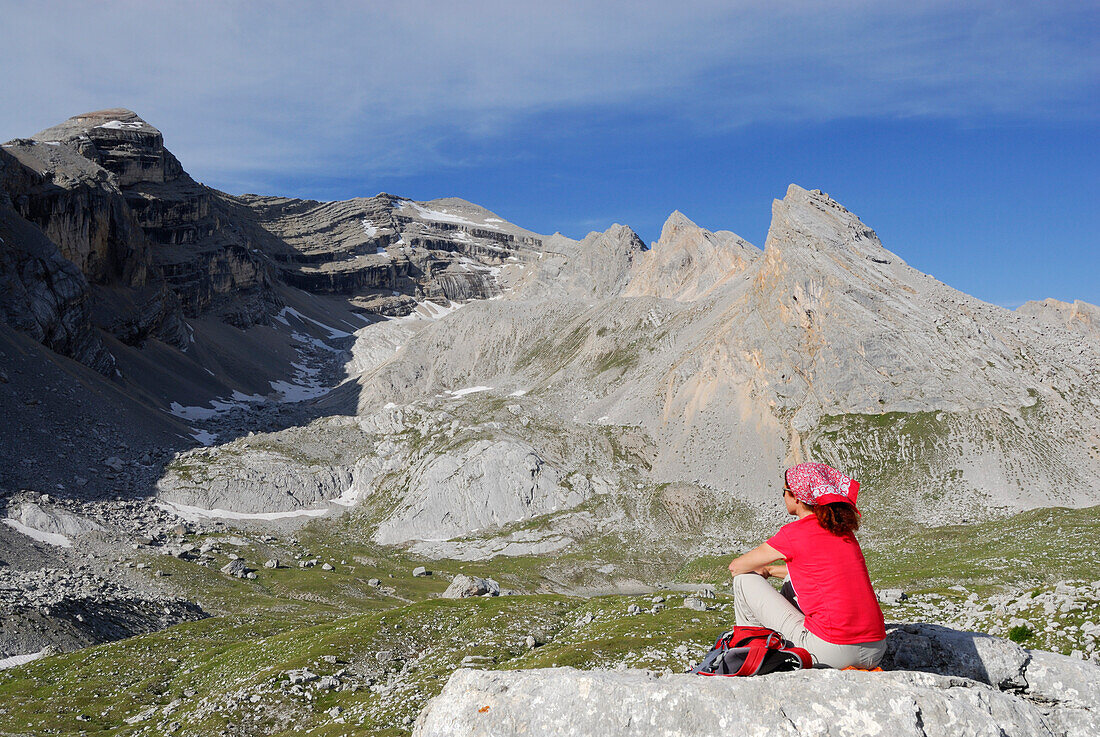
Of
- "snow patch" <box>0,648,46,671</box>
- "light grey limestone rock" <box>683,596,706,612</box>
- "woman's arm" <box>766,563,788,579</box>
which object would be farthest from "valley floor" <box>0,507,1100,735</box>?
"woman's arm" <box>766,563,788,579</box>

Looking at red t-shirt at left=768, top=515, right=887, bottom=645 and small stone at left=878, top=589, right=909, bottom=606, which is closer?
red t-shirt at left=768, top=515, right=887, bottom=645

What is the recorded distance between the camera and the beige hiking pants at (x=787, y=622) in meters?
9.92

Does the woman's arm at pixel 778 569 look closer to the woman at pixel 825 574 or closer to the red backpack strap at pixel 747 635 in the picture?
the woman at pixel 825 574

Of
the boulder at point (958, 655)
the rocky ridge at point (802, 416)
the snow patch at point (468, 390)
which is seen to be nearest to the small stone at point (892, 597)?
the boulder at point (958, 655)

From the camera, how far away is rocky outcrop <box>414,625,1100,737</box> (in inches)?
342

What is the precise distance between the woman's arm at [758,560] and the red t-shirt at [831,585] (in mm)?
221

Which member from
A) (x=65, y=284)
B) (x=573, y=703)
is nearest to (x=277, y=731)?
(x=573, y=703)

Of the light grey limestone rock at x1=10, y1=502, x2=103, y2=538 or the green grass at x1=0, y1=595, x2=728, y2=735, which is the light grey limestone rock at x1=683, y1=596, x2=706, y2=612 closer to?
the green grass at x1=0, y1=595, x2=728, y2=735

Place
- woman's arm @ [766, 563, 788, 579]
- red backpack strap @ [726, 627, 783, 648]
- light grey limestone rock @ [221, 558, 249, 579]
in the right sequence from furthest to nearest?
1. light grey limestone rock @ [221, 558, 249, 579]
2. red backpack strap @ [726, 627, 783, 648]
3. woman's arm @ [766, 563, 788, 579]

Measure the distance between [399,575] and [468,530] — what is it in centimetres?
1975

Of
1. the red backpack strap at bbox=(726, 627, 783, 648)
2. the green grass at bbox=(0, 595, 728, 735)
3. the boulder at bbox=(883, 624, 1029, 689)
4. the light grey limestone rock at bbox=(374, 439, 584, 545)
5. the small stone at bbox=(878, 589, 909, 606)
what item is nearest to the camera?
the red backpack strap at bbox=(726, 627, 783, 648)

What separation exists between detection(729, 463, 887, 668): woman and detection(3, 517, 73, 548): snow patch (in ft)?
342

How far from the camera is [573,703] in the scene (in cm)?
957

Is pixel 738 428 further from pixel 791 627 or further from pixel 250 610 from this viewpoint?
pixel 791 627
